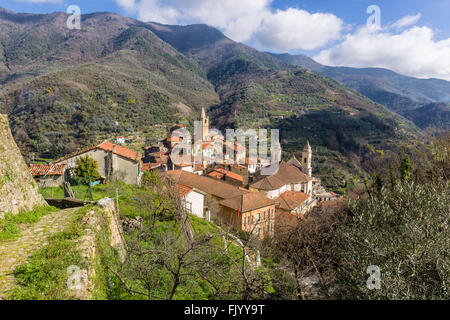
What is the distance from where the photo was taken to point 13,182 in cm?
538

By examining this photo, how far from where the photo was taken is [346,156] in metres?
69.5

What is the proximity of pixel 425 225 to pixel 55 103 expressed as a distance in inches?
2802

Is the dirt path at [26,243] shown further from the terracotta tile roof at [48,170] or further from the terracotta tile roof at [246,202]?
the terracotta tile roof at [246,202]

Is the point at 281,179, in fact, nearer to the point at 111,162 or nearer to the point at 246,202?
the point at 246,202

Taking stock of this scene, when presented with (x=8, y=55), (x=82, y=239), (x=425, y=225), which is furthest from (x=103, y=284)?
(x=8, y=55)

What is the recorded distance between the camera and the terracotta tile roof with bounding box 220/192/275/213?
21.3m

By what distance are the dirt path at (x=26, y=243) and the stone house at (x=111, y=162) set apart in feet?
39.2

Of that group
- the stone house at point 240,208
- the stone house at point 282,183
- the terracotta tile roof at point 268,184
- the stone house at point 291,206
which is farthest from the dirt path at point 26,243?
the stone house at point 282,183

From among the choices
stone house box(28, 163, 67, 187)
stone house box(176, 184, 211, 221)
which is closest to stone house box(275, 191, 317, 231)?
stone house box(176, 184, 211, 221)

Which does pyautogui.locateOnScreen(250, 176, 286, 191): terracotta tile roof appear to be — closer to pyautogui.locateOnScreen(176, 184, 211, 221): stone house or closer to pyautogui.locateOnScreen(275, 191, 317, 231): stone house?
pyautogui.locateOnScreen(275, 191, 317, 231): stone house

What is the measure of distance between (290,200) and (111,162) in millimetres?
19686

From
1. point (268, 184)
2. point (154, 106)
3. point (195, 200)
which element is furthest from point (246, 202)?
point (154, 106)

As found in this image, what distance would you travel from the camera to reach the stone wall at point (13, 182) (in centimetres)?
507
